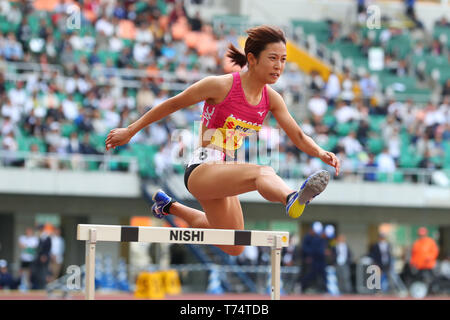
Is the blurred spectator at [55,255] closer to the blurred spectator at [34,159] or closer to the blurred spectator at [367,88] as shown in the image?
the blurred spectator at [34,159]

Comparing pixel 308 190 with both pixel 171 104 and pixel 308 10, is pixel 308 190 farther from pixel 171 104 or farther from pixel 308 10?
pixel 308 10

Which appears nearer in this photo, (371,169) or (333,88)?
(371,169)

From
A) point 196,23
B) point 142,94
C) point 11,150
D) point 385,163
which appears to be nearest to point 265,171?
point 11,150

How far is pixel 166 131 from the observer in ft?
71.9

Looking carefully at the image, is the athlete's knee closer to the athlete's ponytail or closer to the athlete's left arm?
the athlete's left arm

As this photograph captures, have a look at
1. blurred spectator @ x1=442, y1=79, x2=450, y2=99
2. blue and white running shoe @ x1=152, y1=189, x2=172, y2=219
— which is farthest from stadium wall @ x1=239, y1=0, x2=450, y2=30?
blue and white running shoe @ x1=152, y1=189, x2=172, y2=219

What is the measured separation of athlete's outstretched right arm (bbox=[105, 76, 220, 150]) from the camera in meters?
7.09

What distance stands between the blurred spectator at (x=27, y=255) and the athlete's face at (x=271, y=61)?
13832 millimetres

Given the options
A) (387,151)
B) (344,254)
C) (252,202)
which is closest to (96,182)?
(252,202)

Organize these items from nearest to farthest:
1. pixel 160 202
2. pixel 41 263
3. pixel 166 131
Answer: pixel 160 202 → pixel 41 263 → pixel 166 131

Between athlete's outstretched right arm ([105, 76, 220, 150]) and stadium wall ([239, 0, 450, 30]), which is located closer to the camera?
athlete's outstretched right arm ([105, 76, 220, 150])

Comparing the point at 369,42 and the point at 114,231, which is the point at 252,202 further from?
the point at 114,231

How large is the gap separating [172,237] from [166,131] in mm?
15446

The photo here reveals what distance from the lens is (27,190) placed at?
2095cm
